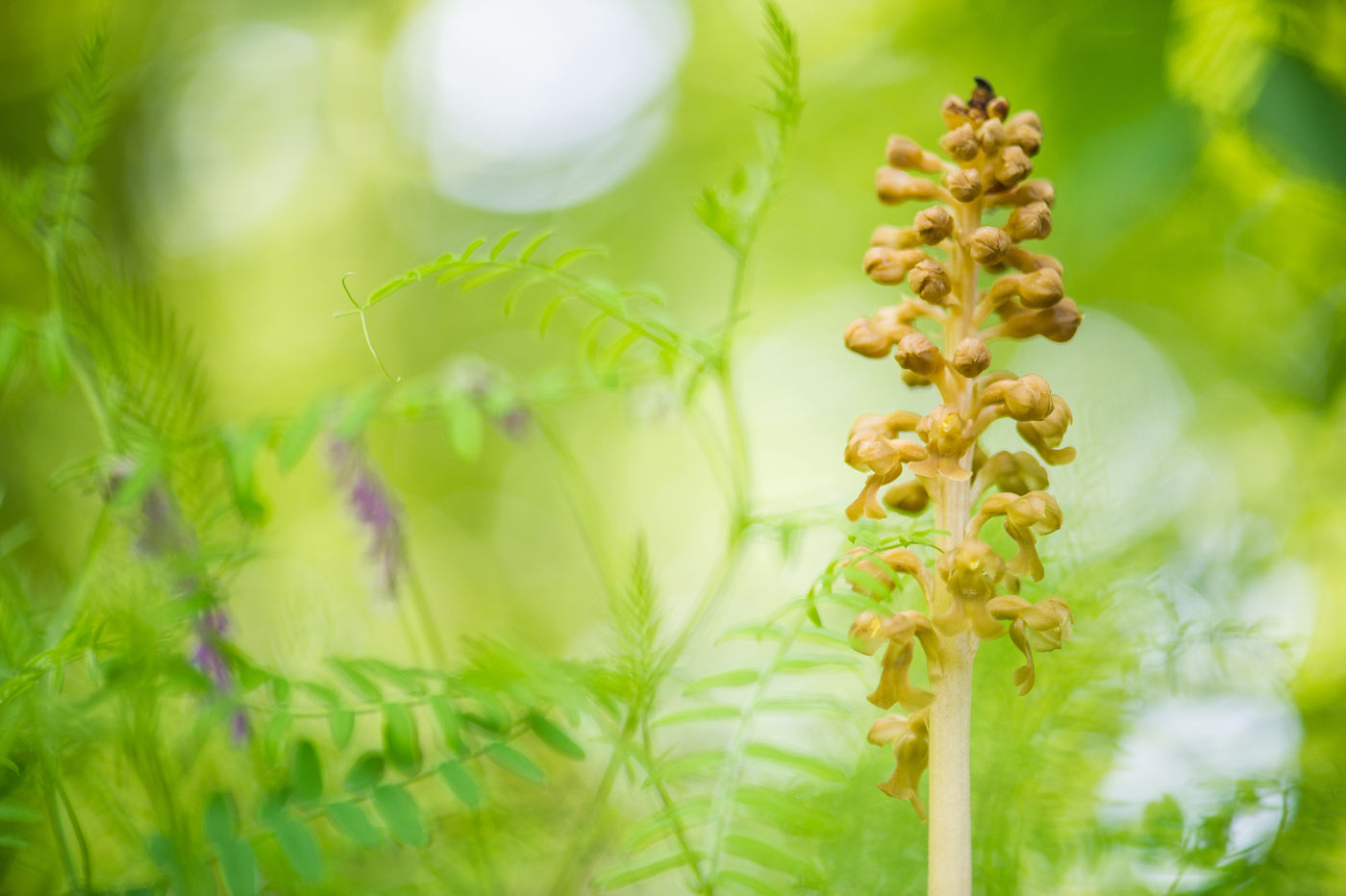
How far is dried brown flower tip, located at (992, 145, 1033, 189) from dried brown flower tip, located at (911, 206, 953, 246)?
0.15 feet

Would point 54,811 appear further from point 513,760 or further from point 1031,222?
point 1031,222

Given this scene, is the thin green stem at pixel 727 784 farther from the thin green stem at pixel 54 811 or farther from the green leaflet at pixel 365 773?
the thin green stem at pixel 54 811

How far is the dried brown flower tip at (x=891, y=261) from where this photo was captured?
595 millimetres

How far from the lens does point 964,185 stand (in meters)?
0.56

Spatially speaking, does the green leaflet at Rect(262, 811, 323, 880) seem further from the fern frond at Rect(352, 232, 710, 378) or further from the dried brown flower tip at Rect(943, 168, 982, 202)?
the dried brown flower tip at Rect(943, 168, 982, 202)

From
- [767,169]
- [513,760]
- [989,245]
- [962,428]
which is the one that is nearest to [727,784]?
[513,760]

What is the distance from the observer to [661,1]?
16.1 feet

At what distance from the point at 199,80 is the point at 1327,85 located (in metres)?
4.88

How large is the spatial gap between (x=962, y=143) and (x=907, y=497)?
0.77ft

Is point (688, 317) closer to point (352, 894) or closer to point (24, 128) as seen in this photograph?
point (24, 128)

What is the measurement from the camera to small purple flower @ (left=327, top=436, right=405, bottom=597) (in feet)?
3.69

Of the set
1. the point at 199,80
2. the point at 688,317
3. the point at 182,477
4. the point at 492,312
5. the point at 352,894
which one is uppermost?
the point at 199,80

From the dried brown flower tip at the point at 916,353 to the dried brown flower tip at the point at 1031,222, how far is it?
10 cm

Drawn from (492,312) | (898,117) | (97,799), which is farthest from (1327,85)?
(492,312)
